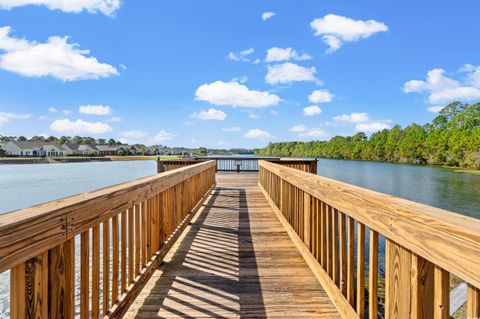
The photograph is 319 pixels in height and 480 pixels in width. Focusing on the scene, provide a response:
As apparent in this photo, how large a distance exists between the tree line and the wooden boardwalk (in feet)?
171

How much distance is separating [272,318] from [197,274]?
98 centimetres

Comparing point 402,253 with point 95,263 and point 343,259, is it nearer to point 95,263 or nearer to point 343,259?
point 343,259

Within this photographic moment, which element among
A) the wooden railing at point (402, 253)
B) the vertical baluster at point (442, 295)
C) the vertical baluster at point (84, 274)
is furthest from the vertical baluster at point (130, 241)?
the vertical baluster at point (442, 295)

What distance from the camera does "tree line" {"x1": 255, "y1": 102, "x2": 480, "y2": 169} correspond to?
48.0 m

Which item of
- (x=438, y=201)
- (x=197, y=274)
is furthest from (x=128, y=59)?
(x=197, y=274)

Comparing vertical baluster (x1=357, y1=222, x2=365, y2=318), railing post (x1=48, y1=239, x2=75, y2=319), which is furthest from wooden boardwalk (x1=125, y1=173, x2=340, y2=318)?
railing post (x1=48, y1=239, x2=75, y2=319)

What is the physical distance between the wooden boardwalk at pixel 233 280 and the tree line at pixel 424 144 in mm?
52190

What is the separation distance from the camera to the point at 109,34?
27547 mm

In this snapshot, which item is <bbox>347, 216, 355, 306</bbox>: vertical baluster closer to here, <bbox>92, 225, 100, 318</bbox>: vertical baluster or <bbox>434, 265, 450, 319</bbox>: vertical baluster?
<bbox>434, 265, 450, 319</bbox>: vertical baluster

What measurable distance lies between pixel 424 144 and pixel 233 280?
7088 cm

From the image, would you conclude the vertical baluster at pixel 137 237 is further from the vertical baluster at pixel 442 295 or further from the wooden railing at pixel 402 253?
the vertical baluster at pixel 442 295

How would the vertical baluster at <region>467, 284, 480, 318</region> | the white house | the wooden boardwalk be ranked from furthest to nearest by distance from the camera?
the white house → the wooden boardwalk → the vertical baluster at <region>467, 284, 480, 318</region>

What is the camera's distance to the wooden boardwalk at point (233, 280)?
213 centimetres

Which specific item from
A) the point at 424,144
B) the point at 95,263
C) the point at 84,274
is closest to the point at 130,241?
the point at 95,263
